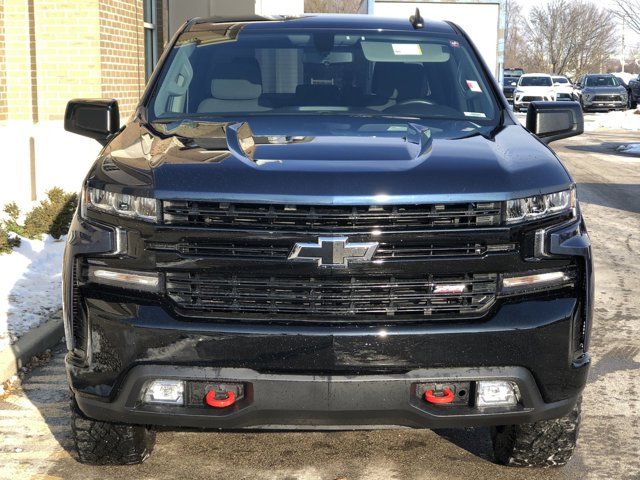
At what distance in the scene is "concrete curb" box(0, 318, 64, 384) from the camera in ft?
18.2

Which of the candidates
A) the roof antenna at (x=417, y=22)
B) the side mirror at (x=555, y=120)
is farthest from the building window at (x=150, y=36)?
the side mirror at (x=555, y=120)

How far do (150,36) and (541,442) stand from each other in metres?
12.8

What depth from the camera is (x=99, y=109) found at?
16.3ft

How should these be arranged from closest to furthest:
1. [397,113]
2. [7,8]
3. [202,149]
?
[202,149] < [397,113] < [7,8]

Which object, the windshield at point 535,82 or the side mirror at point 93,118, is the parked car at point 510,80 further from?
the side mirror at point 93,118

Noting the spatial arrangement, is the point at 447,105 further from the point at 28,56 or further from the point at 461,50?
the point at 28,56

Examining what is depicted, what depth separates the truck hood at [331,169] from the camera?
3.55 meters

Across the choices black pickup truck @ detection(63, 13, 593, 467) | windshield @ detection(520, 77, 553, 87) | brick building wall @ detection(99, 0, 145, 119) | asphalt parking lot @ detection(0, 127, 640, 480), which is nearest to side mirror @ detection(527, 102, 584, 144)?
black pickup truck @ detection(63, 13, 593, 467)

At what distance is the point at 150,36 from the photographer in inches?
621

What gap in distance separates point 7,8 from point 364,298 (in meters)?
9.27

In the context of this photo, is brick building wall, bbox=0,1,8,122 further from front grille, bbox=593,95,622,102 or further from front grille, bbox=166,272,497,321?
front grille, bbox=593,95,622,102

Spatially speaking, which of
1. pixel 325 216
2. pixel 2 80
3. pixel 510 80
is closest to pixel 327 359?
pixel 325 216

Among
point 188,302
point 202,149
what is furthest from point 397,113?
point 188,302

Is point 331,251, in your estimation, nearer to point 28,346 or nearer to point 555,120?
point 555,120
